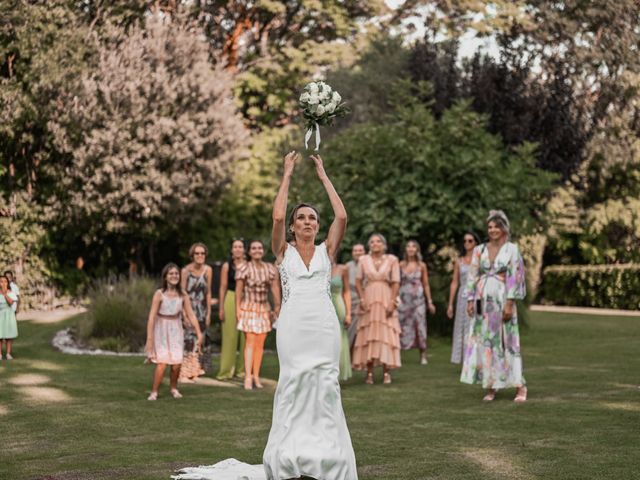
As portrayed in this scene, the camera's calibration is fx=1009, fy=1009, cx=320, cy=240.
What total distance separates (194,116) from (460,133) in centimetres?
948

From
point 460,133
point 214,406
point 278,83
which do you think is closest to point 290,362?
point 214,406

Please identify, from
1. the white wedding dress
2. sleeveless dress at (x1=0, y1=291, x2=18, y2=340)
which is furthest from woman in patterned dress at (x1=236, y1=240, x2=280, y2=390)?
the white wedding dress

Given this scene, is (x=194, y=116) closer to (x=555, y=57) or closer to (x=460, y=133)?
(x=460, y=133)

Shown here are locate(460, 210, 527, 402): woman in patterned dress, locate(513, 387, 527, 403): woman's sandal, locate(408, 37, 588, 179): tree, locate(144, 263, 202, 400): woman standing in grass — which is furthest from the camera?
locate(408, 37, 588, 179): tree

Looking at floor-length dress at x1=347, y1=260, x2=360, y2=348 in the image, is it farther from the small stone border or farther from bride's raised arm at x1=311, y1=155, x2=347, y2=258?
bride's raised arm at x1=311, y1=155, x2=347, y2=258

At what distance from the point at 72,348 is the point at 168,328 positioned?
7.39m

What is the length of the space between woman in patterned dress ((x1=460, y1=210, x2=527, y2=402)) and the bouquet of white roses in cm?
500

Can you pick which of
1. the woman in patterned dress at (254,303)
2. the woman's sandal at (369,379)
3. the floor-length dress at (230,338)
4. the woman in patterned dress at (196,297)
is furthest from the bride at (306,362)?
the floor-length dress at (230,338)

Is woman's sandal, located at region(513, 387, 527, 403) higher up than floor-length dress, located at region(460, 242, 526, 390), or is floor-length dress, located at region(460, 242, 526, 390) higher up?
floor-length dress, located at region(460, 242, 526, 390)

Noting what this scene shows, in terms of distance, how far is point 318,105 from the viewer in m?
7.59

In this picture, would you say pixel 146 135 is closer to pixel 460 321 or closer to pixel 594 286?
pixel 460 321

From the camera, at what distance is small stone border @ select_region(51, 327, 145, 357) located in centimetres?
1919

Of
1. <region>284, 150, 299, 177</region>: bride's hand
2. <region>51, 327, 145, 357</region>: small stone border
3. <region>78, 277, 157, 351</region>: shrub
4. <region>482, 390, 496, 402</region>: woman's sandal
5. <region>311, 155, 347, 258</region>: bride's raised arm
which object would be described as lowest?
<region>51, 327, 145, 357</region>: small stone border

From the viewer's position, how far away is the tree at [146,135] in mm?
28672
